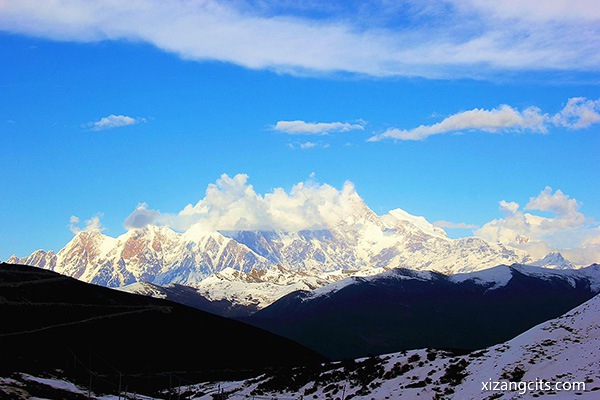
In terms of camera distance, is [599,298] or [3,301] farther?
[3,301]

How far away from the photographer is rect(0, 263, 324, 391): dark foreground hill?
4599 inches

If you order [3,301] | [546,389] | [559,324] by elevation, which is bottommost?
[546,389]

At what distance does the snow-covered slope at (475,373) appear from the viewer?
2222 inches

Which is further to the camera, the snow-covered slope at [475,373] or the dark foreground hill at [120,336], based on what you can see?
the dark foreground hill at [120,336]

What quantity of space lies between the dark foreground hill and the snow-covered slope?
25.9m

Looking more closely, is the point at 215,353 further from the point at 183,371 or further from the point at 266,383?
the point at 266,383

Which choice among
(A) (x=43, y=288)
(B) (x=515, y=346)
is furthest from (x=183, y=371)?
(B) (x=515, y=346)

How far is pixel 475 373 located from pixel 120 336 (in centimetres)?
9218

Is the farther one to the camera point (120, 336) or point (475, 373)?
point (120, 336)

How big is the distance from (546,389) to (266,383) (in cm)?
5256

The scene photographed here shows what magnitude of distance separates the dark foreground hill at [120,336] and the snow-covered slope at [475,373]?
25949mm

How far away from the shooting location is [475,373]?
233 feet

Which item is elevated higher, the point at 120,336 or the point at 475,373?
the point at 120,336

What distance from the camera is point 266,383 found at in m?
97.1
